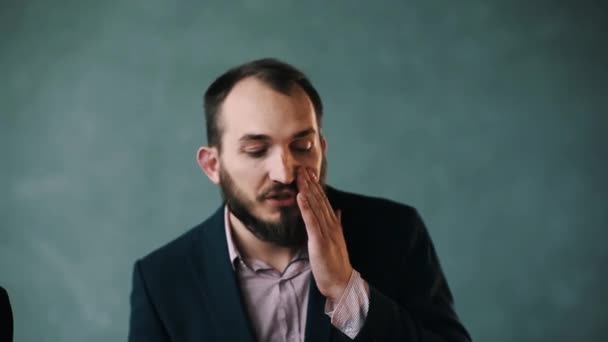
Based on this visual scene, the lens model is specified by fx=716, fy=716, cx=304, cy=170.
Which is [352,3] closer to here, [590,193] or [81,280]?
[590,193]

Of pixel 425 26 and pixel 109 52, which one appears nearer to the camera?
pixel 109 52

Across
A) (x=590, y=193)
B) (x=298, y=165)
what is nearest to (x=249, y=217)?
(x=298, y=165)

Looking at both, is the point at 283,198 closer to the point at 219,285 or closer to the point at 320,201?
the point at 320,201

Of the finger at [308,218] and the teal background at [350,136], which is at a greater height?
the teal background at [350,136]

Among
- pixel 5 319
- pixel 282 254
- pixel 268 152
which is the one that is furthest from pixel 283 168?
pixel 5 319

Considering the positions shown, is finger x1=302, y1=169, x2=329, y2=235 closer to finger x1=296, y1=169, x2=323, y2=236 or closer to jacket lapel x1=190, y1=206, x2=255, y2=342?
finger x1=296, y1=169, x2=323, y2=236

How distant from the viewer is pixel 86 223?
111 inches

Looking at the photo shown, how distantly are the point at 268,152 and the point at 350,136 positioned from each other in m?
1.30

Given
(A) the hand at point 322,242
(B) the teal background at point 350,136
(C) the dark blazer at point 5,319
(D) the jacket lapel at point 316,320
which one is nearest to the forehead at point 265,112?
(A) the hand at point 322,242

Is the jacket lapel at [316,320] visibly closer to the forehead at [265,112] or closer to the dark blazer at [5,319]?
the forehead at [265,112]

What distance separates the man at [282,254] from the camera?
171 centimetres

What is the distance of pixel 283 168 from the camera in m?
1.71

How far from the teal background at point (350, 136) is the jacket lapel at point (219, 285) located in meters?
0.96

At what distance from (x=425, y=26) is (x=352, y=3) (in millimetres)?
325
